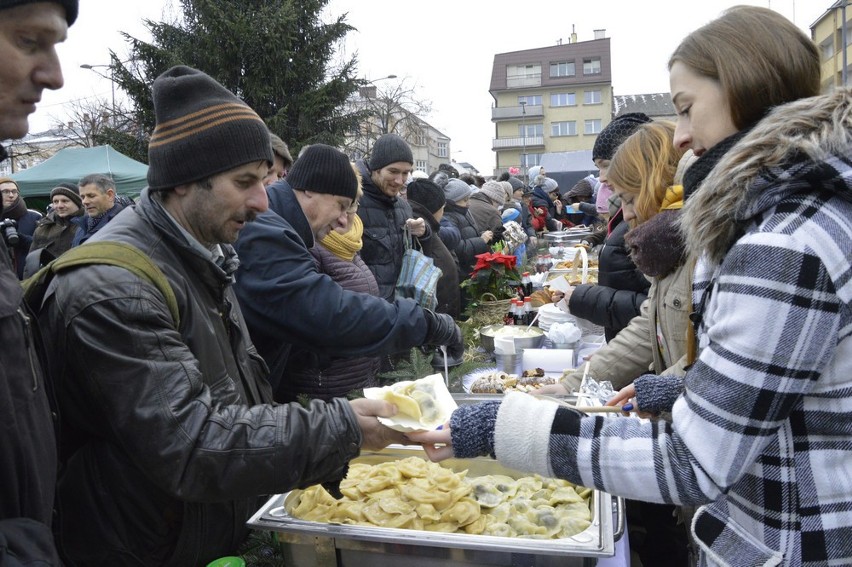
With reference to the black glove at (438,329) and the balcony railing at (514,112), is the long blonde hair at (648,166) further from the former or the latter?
the balcony railing at (514,112)

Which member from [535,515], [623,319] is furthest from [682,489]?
[623,319]

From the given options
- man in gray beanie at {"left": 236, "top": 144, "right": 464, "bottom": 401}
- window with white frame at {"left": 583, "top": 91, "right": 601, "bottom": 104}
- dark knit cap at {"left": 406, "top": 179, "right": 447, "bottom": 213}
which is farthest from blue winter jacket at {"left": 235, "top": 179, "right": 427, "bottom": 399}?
window with white frame at {"left": 583, "top": 91, "right": 601, "bottom": 104}

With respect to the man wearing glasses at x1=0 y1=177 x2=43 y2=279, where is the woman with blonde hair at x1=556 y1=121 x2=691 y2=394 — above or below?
below

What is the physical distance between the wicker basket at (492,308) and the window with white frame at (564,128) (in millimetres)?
56268

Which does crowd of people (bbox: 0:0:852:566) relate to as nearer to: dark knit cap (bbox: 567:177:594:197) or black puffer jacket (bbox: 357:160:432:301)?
black puffer jacket (bbox: 357:160:432:301)

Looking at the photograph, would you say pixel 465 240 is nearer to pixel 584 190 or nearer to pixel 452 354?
pixel 452 354

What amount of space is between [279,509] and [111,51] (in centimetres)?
1978

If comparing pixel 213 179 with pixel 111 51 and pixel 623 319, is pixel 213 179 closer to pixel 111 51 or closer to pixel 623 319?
pixel 623 319

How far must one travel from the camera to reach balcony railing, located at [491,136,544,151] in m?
59.2

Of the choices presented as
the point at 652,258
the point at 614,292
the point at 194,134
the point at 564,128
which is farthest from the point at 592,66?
the point at 194,134

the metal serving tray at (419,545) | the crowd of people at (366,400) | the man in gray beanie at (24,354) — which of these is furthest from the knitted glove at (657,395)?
the man in gray beanie at (24,354)

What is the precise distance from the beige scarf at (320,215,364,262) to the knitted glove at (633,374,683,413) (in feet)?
5.92

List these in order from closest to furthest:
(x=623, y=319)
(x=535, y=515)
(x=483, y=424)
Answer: (x=483, y=424)
(x=535, y=515)
(x=623, y=319)

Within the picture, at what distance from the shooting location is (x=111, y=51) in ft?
58.5
